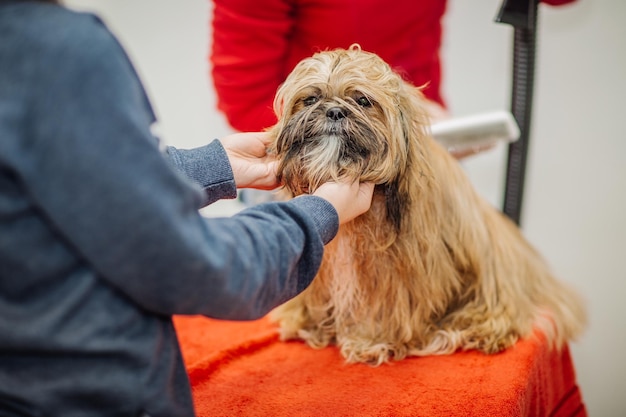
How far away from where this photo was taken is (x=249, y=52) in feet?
5.23

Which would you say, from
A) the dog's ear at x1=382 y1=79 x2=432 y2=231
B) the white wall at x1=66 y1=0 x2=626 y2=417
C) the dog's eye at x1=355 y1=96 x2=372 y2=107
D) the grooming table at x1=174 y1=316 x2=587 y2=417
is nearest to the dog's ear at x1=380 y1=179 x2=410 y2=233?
the dog's ear at x1=382 y1=79 x2=432 y2=231

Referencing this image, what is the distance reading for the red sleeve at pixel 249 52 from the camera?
155cm

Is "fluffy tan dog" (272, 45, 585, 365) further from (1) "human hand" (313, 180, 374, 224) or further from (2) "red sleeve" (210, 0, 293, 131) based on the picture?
(2) "red sleeve" (210, 0, 293, 131)

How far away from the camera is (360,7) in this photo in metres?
1.55

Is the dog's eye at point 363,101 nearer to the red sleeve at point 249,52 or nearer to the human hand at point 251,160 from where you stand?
the human hand at point 251,160

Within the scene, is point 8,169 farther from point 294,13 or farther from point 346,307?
point 294,13

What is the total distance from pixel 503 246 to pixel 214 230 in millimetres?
977

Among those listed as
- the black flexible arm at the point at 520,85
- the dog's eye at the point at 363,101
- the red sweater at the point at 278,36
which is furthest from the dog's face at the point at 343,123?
the black flexible arm at the point at 520,85

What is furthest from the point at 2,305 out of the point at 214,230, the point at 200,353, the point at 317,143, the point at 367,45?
the point at 367,45

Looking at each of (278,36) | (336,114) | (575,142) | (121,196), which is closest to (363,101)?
(336,114)

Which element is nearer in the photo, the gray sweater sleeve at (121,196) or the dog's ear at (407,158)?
the gray sweater sleeve at (121,196)

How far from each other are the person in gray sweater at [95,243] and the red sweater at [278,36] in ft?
2.55

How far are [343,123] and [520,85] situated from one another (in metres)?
0.90

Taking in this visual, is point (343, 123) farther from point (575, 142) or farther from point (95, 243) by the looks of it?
point (575, 142)
